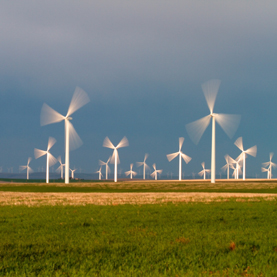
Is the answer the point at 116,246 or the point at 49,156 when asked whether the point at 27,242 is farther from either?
the point at 49,156

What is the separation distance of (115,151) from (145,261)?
136959 millimetres

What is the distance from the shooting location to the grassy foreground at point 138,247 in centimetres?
893

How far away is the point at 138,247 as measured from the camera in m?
11.4

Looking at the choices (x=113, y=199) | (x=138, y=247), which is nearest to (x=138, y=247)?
(x=138, y=247)

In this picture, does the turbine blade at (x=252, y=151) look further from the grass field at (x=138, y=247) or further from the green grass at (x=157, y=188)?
the grass field at (x=138, y=247)

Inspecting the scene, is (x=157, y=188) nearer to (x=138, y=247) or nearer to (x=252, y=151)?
(x=138, y=247)

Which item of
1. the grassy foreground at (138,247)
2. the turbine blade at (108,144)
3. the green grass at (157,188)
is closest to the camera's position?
the grassy foreground at (138,247)

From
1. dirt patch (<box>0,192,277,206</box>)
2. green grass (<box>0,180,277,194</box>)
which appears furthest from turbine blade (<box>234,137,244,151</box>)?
dirt patch (<box>0,192,277,206</box>)

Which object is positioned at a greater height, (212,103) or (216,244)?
(212,103)

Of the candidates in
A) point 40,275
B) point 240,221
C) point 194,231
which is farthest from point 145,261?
point 240,221

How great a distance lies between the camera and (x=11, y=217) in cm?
1948

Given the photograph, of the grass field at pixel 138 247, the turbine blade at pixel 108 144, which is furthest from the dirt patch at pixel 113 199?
the turbine blade at pixel 108 144

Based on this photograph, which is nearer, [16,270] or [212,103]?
[16,270]

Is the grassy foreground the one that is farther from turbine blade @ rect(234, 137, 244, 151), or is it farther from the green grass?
turbine blade @ rect(234, 137, 244, 151)
